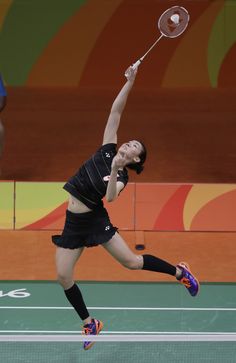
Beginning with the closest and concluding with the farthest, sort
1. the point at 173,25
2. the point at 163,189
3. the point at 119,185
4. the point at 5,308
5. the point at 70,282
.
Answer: the point at 119,185 → the point at 70,282 → the point at 173,25 → the point at 5,308 → the point at 163,189

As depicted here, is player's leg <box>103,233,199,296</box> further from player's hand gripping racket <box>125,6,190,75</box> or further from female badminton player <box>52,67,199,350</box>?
player's hand gripping racket <box>125,6,190,75</box>

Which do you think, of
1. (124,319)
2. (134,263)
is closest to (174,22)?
(134,263)

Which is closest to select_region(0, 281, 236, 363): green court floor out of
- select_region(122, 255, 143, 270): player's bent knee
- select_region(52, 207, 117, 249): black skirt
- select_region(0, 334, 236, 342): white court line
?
select_region(122, 255, 143, 270): player's bent knee

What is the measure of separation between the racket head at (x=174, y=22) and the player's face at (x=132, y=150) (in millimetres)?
1346

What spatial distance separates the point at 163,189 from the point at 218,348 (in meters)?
3.12

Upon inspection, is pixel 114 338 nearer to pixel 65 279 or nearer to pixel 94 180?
pixel 65 279

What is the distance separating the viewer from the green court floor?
532 cm

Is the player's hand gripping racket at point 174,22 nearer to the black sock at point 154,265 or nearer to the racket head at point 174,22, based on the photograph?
the racket head at point 174,22

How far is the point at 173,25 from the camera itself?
6.08 m

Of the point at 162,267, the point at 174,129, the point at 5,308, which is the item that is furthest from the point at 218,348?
the point at 174,129

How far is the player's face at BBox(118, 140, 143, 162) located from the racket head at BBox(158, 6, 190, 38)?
1346mm

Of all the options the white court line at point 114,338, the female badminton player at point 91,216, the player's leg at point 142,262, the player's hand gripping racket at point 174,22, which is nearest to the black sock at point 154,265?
the player's leg at point 142,262

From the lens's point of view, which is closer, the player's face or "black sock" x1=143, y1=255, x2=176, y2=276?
the player's face

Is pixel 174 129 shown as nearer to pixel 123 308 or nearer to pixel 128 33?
pixel 128 33
